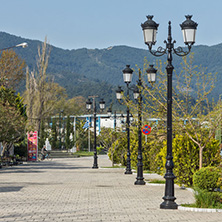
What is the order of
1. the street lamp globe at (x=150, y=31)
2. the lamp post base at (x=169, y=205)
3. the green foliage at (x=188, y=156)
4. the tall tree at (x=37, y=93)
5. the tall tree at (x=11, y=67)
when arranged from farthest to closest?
the tall tree at (x=11, y=67) → the tall tree at (x=37, y=93) → the green foliage at (x=188, y=156) → the street lamp globe at (x=150, y=31) → the lamp post base at (x=169, y=205)

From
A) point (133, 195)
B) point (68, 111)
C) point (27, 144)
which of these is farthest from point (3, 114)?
point (68, 111)

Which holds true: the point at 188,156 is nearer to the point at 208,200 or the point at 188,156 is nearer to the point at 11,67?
the point at 208,200

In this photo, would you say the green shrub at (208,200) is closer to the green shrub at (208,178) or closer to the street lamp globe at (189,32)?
the green shrub at (208,178)

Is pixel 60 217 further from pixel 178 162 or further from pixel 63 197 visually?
pixel 178 162

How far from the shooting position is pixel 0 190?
19672 mm

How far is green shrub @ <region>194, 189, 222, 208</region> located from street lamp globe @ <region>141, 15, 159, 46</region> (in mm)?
4290

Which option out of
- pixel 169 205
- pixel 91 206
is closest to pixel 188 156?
pixel 169 205

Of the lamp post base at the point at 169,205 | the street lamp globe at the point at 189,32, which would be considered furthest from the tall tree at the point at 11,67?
the lamp post base at the point at 169,205

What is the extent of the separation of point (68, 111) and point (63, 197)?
110017 millimetres

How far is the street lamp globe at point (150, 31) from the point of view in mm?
14531

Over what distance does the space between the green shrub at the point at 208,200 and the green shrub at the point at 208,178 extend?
1.94 m

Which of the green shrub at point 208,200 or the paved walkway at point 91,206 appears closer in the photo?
the paved walkway at point 91,206

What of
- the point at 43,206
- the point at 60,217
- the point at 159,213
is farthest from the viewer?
the point at 43,206

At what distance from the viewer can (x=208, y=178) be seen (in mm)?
15938
